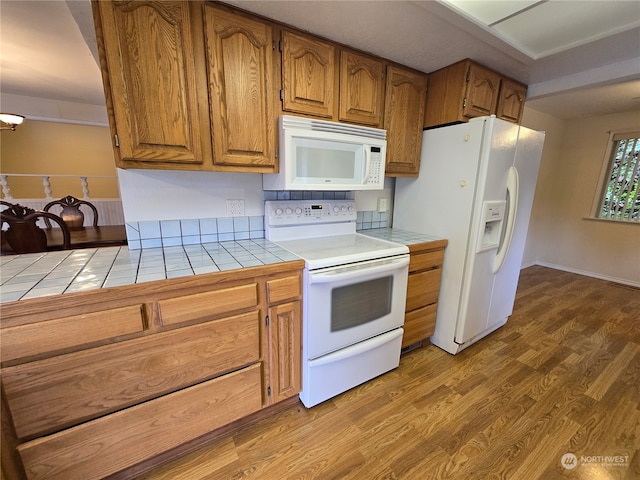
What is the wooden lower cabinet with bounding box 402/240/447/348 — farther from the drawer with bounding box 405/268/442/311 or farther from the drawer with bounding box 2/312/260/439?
the drawer with bounding box 2/312/260/439

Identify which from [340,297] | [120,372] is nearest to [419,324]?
[340,297]

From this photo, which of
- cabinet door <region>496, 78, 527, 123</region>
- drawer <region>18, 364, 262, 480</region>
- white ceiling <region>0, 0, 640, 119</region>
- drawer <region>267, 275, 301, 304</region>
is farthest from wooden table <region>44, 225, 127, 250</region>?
cabinet door <region>496, 78, 527, 123</region>

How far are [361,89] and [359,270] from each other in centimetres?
118

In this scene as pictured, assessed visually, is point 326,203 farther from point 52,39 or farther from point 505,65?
point 52,39

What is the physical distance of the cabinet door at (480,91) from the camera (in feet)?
5.94

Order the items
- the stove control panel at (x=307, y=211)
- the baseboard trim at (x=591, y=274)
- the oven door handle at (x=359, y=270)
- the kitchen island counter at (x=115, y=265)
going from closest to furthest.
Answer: the kitchen island counter at (x=115, y=265)
the oven door handle at (x=359, y=270)
the stove control panel at (x=307, y=211)
the baseboard trim at (x=591, y=274)

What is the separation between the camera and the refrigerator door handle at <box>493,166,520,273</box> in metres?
1.91

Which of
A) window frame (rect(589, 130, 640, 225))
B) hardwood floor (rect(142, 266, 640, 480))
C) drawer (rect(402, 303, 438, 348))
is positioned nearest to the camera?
hardwood floor (rect(142, 266, 640, 480))

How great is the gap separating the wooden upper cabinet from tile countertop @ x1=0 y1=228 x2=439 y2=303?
1546mm

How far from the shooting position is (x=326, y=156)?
1.56 m

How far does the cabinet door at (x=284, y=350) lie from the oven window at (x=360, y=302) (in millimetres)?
214

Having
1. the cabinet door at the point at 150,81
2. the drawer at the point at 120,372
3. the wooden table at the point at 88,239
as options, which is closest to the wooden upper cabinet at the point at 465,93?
the cabinet door at the point at 150,81

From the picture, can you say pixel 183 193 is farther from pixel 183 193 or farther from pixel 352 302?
pixel 352 302

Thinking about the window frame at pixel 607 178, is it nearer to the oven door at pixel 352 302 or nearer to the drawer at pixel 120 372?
the oven door at pixel 352 302
